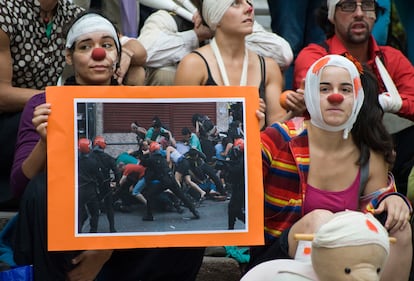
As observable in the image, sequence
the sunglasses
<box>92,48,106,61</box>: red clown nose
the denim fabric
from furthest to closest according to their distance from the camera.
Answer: the denim fabric < the sunglasses < <box>92,48,106,61</box>: red clown nose

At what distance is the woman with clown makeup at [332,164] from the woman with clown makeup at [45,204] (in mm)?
→ 419

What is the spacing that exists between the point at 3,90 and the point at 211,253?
1.25m

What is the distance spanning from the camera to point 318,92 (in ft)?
13.7

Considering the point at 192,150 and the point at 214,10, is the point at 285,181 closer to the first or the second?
the point at 192,150

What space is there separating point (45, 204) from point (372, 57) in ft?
7.28

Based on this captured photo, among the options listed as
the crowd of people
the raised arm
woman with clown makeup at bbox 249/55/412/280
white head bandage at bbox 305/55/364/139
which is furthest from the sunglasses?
white head bandage at bbox 305/55/364/139

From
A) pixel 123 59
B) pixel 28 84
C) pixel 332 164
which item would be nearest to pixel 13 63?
pixel 28 84

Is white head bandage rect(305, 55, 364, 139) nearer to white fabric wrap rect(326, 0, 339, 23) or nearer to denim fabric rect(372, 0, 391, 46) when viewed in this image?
white fabric wrap rect(326, 0, 339, 23)

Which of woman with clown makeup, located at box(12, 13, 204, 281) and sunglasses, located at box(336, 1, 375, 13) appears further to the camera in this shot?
sunglasses, located at box(336, 1, 375, 13)

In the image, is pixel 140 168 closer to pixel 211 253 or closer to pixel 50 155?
pixel 50 155

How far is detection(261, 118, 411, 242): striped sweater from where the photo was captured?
166 inches

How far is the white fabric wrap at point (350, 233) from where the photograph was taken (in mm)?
3406

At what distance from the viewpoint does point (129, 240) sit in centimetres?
391

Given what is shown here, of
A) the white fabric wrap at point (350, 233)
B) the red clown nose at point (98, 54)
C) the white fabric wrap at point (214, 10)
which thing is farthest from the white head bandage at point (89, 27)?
the white fabric wrap at point (350, 233)
